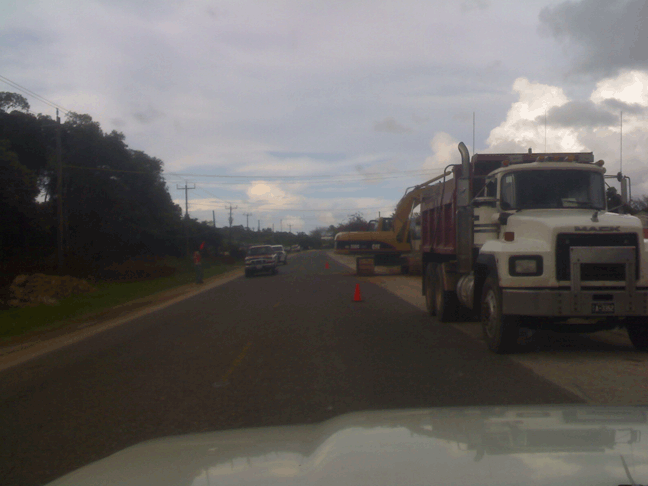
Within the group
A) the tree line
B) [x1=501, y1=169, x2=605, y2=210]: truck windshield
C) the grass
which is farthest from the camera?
the tree line

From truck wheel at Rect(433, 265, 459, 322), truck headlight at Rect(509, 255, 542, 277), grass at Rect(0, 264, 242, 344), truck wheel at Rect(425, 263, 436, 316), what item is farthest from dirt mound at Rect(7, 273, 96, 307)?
truck headlight at Rect(509, 255, 542, 277)

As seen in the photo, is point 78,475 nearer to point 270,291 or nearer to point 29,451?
point 29,451

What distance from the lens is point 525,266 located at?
→ 344 inches

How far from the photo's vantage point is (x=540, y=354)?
9.19 metres

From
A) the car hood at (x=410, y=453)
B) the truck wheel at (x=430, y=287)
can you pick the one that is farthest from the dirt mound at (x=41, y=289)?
the car hood at (x=410, y=453)

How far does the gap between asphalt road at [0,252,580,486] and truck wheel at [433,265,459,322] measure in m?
0.47

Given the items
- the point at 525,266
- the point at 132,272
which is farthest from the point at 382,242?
the point at 525,266

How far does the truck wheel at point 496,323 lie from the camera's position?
29.4ft

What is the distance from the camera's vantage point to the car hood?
2.57 meters

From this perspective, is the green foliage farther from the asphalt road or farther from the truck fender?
the truck fender

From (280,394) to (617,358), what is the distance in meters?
5.21

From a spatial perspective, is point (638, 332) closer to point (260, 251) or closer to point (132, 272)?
point (132, 272)

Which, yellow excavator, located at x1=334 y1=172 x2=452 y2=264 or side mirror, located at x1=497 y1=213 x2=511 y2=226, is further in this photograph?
yellow excavator, located at x1=334 y1=172 x2=452 y2=264

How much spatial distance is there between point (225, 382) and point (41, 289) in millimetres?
17958
